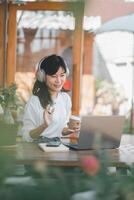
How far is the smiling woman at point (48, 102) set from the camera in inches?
119

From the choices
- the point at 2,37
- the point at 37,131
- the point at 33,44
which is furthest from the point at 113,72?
the point at 37,131

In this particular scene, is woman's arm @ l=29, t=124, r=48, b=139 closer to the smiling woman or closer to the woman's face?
the smiling woman

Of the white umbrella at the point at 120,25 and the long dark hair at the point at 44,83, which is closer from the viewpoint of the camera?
the long dark hair at the point at 44,83

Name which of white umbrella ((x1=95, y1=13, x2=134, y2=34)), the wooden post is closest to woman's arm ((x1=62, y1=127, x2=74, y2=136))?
white umbrella ((x1=95, y1=13, x2=134, y2=34))

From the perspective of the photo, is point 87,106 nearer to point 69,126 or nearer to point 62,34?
point 62,34

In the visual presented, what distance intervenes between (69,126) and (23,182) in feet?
8.06

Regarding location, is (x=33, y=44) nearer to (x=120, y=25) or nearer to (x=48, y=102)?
(x=120, y=25)

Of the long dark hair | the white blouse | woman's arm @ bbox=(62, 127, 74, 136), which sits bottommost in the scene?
woman's arm @ bbox=(62, 127, 74, 136)

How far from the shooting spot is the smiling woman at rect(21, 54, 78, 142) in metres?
3.03

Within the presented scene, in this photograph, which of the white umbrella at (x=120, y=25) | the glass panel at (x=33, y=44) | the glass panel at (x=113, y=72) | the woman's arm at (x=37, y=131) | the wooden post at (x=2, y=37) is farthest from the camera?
the glass panel at (x=113, y=72)

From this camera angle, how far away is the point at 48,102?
314 centimetres

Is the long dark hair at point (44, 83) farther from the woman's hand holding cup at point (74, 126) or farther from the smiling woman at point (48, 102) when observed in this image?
the woman's hand holding cup at point (74, 126)

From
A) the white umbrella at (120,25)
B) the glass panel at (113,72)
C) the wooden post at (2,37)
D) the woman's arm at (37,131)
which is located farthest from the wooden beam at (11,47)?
the woman's arm at (37,131)

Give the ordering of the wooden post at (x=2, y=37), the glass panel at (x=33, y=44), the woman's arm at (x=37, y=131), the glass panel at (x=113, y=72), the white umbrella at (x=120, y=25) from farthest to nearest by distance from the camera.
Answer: the glass panel at (x=113, y=72)
the glass panel at (x=33, y=44)
the wooden post at (x=2, y=37)
the white umbrella at (x=120, y=25)
the woman's arm at (x=37, y=131)
